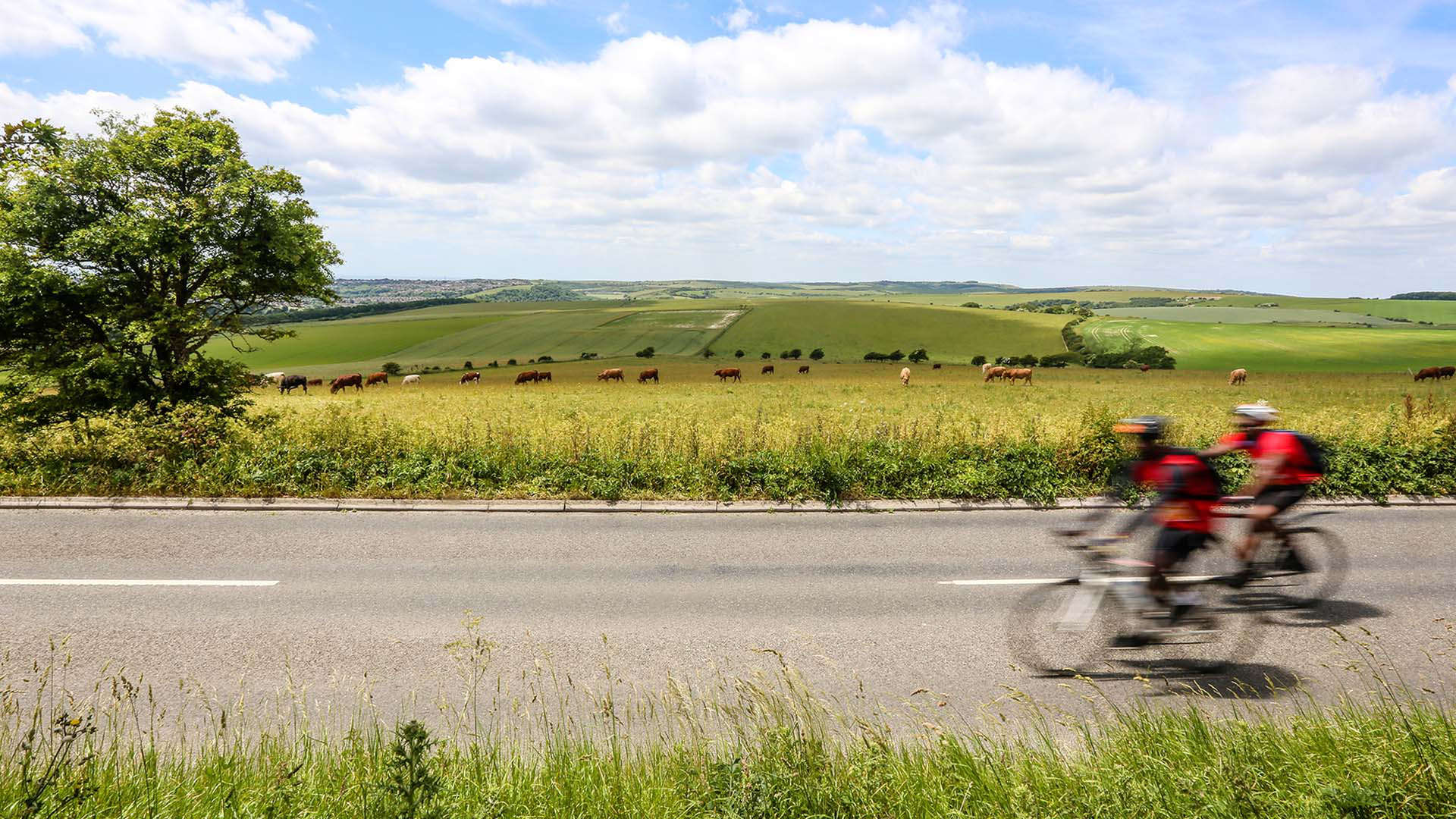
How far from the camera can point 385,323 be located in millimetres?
133625

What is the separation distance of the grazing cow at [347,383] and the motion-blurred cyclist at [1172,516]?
175 feet

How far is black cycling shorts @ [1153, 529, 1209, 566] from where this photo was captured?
6.24m

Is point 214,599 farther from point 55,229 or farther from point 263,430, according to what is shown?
point 55,229

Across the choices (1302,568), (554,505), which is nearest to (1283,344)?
Result: (1302,568)

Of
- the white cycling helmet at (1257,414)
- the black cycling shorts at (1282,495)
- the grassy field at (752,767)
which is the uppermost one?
the white cycling helmet at (1257,414)

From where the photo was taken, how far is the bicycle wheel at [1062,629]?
6.09 metres

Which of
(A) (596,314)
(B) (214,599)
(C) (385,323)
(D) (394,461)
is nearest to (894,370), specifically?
(D) (394,461)

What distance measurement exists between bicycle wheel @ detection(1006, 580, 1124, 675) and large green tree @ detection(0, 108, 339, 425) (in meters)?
16.4

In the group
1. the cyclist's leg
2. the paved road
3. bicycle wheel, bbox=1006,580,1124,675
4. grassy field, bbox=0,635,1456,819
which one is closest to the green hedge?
the paved road

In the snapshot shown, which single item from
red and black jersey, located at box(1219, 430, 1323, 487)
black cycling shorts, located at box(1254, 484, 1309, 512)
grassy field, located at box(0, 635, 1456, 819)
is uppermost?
red and black jersey, located at box(1219, 430, 1323, 487)

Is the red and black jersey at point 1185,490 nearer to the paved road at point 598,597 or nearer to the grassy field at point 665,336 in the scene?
the paved road at point 598,597

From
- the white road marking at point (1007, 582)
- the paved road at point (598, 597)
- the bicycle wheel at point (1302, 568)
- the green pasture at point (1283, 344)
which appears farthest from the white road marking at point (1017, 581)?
the green pasture at point (1283, 344)

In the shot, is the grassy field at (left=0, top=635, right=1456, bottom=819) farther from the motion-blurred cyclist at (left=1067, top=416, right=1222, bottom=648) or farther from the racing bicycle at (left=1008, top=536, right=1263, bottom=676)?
the motion-blurred cyclist at (left=1067, top=416, right=1222, bottom=648)

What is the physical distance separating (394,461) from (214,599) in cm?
469
